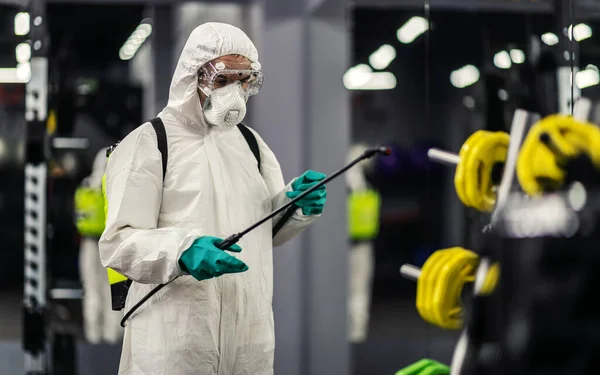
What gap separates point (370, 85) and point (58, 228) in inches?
201

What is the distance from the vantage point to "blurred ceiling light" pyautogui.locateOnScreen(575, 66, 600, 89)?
8.45 ft

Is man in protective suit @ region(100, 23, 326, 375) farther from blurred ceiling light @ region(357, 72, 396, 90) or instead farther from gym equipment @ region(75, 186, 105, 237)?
blurred ceiling light @ region(357, 72, 396, 90)

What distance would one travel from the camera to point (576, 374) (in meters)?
1.68

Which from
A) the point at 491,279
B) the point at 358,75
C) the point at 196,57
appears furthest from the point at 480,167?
the point at 358,75

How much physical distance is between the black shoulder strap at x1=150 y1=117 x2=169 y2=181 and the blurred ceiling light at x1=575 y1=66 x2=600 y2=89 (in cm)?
107

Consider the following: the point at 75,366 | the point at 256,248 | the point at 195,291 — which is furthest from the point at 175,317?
the point at 75,366

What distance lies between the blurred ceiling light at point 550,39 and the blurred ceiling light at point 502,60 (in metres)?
0.28

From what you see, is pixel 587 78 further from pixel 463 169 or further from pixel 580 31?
pixel 463 169

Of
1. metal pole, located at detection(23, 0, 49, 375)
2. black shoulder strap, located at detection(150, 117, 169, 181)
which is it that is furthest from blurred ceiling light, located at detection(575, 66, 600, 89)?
metal pole, located at detection(23, 0, 49, 375)

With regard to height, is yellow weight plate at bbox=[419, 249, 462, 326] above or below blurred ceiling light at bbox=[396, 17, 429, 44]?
below

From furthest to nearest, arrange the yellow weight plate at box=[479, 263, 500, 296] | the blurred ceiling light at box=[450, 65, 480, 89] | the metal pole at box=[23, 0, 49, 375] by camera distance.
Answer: the metal pole at box=[23, 0, 49, 375] → the blurred ceiling light at box=[450, 65, 480, 89] → the yellow weight plate at box=[479, 263, 500, 296]

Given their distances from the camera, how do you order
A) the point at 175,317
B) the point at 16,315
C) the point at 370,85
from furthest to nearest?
the point at 370,85
the point at 16,315
the point at 175,317

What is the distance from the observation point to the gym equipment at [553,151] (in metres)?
1.84

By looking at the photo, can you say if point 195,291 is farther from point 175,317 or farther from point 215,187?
point 215,187
